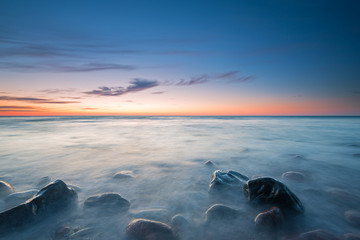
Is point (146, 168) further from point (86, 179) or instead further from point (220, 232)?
point (220, 232)

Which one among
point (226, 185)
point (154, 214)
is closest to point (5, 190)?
point (154, 214)

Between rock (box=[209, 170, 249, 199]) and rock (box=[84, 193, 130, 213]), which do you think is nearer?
rock (box=[84, 193, 130, 213])

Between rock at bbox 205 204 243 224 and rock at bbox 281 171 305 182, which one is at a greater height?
rock at bbox 281 171 305 182

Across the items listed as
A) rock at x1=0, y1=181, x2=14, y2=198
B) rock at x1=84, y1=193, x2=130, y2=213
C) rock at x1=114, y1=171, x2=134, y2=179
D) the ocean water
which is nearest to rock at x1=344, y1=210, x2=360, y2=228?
the ocean water

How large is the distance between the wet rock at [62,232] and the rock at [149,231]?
671 mm

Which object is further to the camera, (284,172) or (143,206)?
(284,172)

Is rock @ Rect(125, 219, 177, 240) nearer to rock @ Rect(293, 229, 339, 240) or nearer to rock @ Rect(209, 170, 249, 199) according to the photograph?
rock @ Rect(209, 170, 249, 199)

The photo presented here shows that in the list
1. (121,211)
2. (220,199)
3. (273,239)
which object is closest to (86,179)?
(121,211)

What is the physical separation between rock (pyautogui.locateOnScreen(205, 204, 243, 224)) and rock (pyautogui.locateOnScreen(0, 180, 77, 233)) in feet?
7.08

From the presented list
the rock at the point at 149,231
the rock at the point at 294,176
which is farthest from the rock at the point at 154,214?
the rock at the point at 294,176

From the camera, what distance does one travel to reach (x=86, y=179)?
367 cm

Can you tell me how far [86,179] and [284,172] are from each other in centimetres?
471

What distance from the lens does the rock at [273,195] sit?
2338mm

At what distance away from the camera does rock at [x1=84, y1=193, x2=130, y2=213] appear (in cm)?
251
